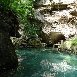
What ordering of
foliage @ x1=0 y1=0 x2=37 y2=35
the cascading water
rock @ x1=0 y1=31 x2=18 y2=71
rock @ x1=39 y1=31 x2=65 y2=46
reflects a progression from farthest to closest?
the cascading water → rock @ x1=39 y1=31 x2=65 y2=46 → foliage @ x1=0 y1=0 x2=37 y2=35 → rock @ x1=0 y1=31 x2=18 y2=71

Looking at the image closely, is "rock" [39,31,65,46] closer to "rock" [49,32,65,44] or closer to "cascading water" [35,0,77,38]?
"rock" [49,32,65,44]

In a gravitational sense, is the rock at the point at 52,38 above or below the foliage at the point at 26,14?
below

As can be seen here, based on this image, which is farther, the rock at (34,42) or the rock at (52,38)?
the rock at (52,38)

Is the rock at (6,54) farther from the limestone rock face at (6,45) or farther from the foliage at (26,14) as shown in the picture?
the foliage at (26,14)

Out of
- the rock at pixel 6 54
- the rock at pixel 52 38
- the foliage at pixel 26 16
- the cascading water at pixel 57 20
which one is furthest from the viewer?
the cascading water at pixel 57 20

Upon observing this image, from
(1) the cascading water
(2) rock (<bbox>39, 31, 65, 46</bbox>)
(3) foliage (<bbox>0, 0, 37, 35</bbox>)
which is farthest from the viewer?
(1) the cascading water

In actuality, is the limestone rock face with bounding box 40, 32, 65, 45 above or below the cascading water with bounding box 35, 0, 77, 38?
below

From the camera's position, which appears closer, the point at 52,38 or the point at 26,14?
the point at 26,14

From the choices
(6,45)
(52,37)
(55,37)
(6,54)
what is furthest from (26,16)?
(6,54)

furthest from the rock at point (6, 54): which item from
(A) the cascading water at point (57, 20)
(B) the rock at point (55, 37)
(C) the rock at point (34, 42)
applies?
(A) the cascading water at point (57, 20)

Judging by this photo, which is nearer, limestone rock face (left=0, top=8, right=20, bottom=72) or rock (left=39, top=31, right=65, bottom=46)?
limestone rock face (left=0, top=8, right=20, bottom=72)

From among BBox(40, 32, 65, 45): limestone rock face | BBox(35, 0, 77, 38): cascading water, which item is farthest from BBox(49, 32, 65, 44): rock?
BBox(35, 0, 77, 38): cascading water

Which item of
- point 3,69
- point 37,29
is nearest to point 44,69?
point 3,69

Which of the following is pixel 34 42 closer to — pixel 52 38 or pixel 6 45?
pixel 52 38
